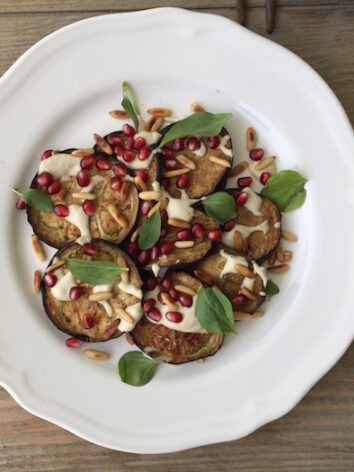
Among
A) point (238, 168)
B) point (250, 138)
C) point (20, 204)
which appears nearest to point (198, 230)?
point (238, 168)

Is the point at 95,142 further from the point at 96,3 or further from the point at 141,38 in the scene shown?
the point at 96,3

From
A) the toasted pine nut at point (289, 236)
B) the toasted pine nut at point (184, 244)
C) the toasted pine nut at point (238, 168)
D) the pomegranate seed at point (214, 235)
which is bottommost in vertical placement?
the toasted pine nut at point (289, 236)

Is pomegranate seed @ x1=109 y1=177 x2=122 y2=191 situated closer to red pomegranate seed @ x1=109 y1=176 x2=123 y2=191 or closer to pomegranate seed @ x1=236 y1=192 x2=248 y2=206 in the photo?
red pomegranate seed @ x1=109 y1=176 x2=123 y2=191

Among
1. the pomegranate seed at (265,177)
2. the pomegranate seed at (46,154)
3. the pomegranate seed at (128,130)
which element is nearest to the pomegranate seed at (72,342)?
the pomegranate seed at (46,154)

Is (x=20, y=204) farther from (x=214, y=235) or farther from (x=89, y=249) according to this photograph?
(x=214, y=235)

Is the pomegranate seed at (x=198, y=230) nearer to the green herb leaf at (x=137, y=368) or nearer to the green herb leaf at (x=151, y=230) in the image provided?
the green herb leaf at (x=151, y=230)

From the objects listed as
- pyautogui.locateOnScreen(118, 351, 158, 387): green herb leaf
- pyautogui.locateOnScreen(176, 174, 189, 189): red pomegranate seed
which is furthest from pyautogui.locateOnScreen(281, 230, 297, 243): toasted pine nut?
pyautogui.locateOnScreen(118, 351, 158, 387): green herb leaf

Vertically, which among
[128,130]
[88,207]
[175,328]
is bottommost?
[175,328]
